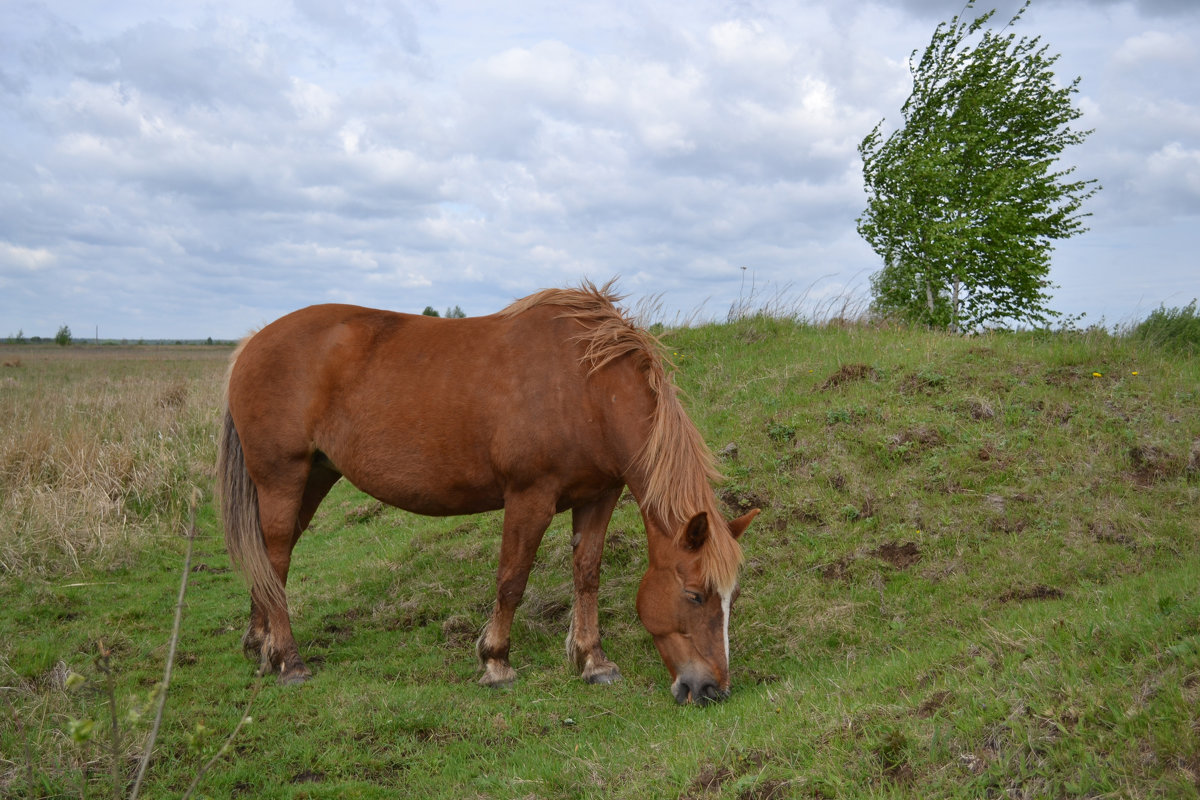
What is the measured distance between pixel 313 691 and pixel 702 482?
9.60 feet

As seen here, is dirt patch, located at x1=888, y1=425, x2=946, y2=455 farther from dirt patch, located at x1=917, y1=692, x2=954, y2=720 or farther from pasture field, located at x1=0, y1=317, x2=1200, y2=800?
dirt patch, located at x1=917, y1=692, x2=954, y2=720

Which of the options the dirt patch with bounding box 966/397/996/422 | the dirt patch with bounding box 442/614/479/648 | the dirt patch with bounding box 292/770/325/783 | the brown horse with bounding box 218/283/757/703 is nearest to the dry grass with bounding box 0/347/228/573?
the brown horse with bounding box 218/283/757/703

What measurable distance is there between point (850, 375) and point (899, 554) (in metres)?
3.14

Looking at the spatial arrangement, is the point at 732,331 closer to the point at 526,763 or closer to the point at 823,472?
the point at 823,472

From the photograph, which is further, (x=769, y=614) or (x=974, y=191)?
(x=974, y=191)

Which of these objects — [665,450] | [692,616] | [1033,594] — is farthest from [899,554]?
[665,450]

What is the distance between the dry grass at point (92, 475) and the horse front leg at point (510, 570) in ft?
16.6

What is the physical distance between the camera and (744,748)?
3322 millimetres

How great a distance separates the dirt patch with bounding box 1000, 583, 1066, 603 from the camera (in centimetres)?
519

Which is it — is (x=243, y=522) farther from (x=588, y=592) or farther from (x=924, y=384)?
(x=924, y=384)

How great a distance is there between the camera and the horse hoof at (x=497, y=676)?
5.12 meters

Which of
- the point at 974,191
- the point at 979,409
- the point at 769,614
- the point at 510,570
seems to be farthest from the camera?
the point at 974,191

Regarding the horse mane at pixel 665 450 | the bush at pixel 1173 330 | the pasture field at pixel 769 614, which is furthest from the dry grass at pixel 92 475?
the bush at pixel 1173 330

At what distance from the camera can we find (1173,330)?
31.7 ft
